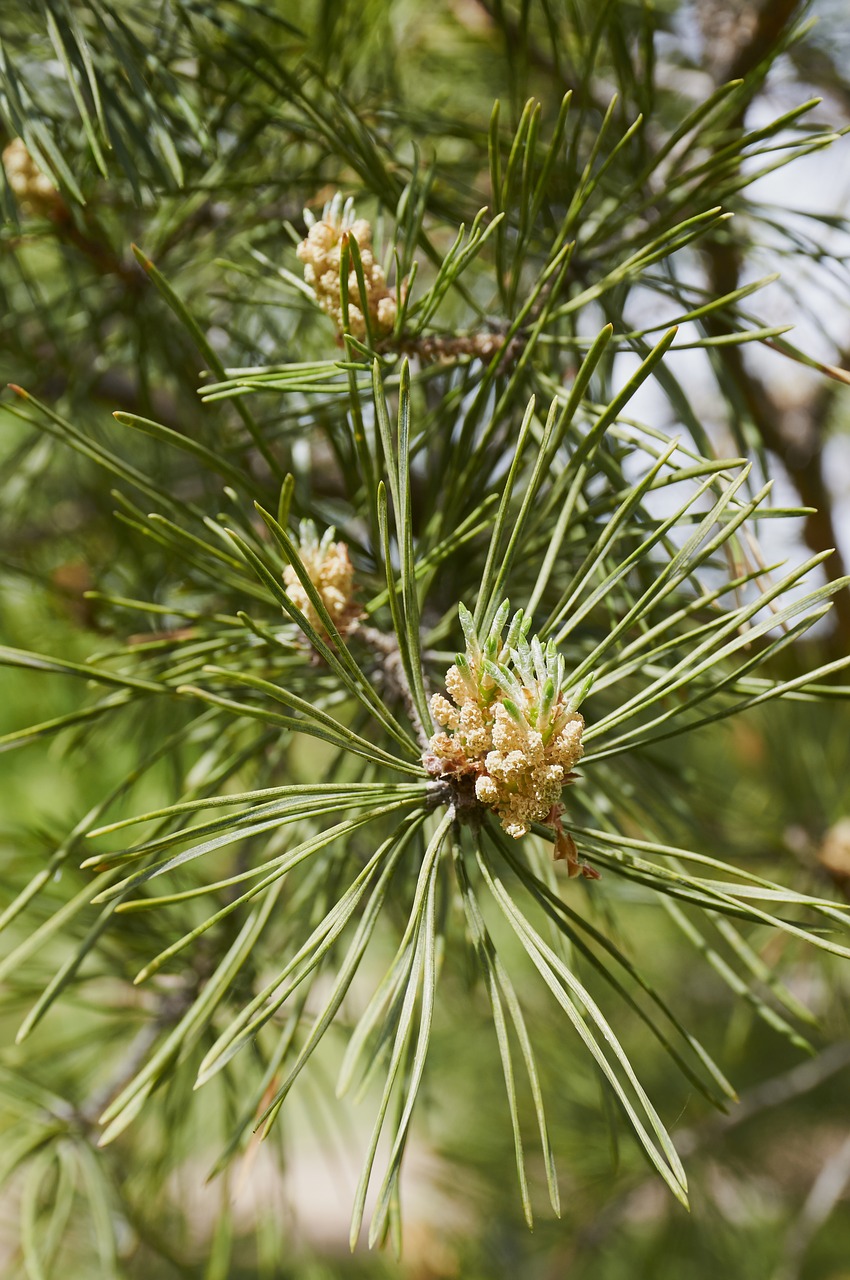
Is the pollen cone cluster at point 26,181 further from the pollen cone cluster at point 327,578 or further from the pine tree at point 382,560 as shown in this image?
the pollen cone cluster at point 327,578

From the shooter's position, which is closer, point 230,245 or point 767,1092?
point 230,245

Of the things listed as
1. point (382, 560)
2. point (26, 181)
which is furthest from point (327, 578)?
point (26, 181)

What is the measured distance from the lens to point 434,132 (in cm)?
39

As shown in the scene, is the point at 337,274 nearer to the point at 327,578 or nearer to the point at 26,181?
the point at 327,578

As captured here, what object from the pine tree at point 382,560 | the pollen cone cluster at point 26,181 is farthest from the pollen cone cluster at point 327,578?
the pollen cone cluster at point 26,181

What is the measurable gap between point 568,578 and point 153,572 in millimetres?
255

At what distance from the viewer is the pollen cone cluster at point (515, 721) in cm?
20

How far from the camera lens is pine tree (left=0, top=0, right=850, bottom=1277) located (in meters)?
0.21

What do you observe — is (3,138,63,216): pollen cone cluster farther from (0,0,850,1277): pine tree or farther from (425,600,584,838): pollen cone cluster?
(425,600,584,838): pollen cone cluster

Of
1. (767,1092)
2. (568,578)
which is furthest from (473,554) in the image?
(767,1092)

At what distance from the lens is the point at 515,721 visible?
20 cm

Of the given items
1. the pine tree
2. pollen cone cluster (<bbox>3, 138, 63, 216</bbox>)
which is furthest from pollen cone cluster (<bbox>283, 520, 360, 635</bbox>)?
pollen cone cluster (<bbox>3, 138, 63, 216</bbox>)

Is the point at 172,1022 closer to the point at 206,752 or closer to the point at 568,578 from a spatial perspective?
the point at 206,752

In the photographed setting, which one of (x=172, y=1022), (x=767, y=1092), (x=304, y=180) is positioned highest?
(x=304, y=180)
